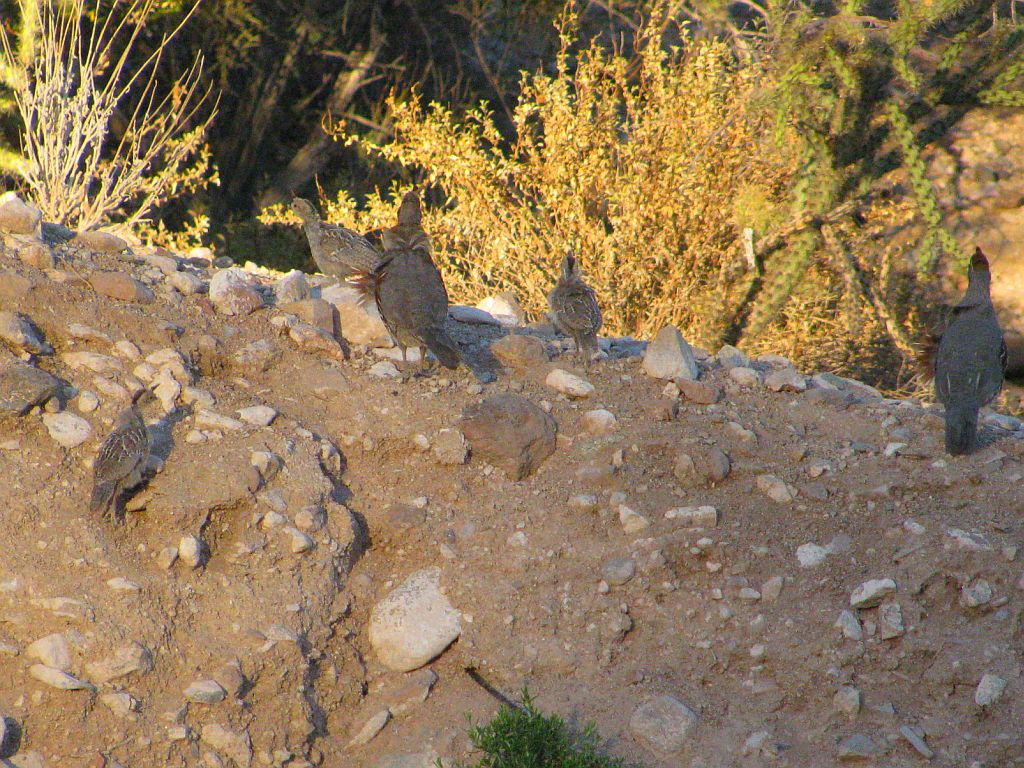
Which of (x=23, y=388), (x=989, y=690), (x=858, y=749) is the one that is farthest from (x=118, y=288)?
(x=989, y=690)

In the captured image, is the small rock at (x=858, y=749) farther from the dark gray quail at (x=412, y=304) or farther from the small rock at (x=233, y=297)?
the small rock at (x=233, y=297)

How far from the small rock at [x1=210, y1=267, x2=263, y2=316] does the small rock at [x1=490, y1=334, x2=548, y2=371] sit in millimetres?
1184

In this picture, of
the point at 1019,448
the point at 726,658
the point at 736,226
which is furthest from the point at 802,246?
→ the point at 726,658

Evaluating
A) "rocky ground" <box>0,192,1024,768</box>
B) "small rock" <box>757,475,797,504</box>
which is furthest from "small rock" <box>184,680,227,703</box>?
"small rock" <box>757,475,797,504</box>

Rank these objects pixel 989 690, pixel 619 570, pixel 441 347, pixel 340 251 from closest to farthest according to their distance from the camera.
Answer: pixel 989 690
pixel 619 570
pixel 441 347
pixel 340 251

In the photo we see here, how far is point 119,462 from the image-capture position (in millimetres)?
3867

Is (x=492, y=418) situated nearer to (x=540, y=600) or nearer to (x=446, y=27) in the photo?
(x=540, y=600)

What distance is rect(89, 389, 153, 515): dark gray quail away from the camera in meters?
3.87

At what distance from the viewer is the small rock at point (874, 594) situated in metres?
4.00

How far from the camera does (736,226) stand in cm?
827

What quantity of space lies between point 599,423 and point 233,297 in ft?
6.12

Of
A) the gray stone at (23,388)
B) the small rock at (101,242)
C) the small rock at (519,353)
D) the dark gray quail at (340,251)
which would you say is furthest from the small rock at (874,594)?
the small rock at (101,242)

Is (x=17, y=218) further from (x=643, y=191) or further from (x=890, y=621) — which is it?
(x=643, y=191)

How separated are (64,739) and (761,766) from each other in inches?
90.5
